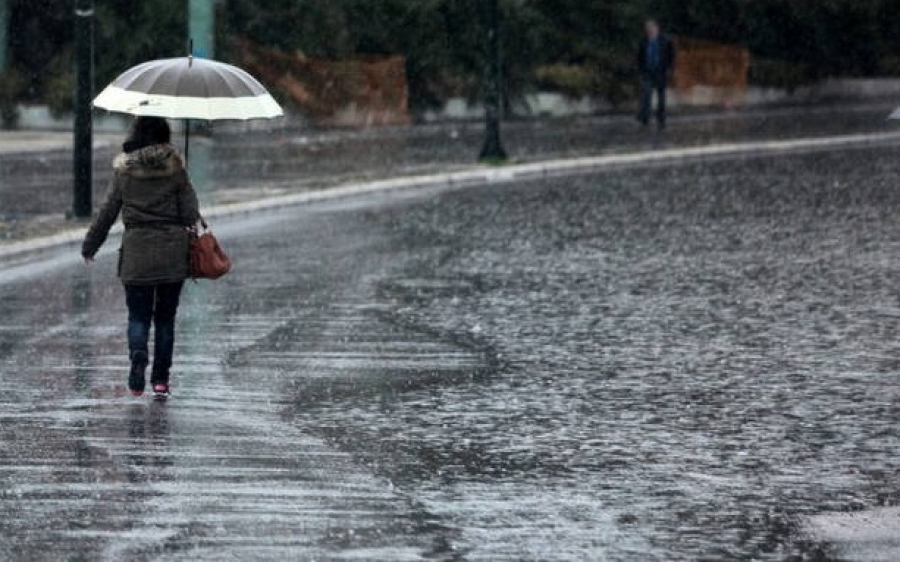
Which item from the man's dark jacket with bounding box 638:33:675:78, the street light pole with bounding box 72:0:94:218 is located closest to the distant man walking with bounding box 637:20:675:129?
the man's dark jacket with bounding box 638:33:675:78

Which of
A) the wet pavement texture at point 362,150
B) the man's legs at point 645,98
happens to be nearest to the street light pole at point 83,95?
the wet pavement texture at point 362,150

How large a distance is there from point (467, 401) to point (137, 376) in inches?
68.7

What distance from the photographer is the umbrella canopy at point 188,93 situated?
40.7 feet

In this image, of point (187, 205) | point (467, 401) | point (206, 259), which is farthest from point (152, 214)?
point (467, 401)

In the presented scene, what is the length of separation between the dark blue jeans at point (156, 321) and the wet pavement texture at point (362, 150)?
848cm

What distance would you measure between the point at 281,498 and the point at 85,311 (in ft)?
23.0

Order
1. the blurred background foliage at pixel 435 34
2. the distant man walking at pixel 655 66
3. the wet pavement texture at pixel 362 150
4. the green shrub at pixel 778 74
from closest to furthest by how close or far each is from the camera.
A: the wet pavement texture at pixel 362 150, the blurred background foliage at pixel 435 34, the distant man walking at pixel 655 66, the green shrub at pixel 778 74

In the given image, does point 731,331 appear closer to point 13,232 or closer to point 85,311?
point 85,311

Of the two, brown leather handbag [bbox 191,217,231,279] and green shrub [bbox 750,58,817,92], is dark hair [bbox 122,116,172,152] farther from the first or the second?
green shrub [bbox 750,58,817,92]

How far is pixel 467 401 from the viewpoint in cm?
1217

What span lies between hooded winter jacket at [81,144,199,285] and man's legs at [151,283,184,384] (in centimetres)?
17

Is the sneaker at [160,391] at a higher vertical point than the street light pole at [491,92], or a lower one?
lower

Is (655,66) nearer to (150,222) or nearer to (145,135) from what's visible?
(145,135)

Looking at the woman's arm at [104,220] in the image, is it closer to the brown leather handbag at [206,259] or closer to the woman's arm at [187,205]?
the woman's arm at [187,205]
